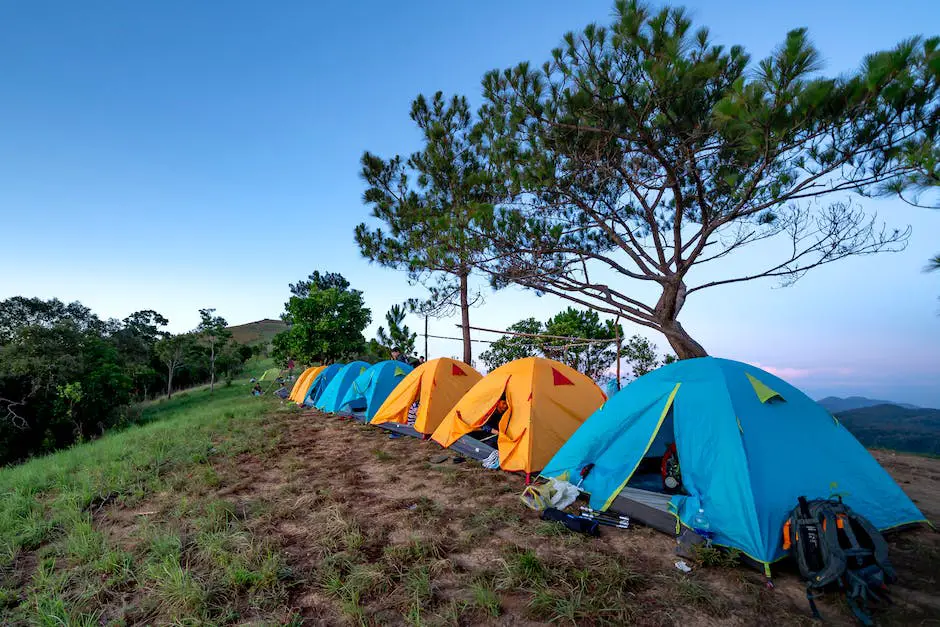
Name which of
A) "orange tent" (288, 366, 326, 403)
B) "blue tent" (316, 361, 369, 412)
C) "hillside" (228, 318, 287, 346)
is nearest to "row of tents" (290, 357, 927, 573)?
"blue tent" (316, 361, 369, 412)

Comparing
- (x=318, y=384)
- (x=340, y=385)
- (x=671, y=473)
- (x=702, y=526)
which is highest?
(x=340, y=385)

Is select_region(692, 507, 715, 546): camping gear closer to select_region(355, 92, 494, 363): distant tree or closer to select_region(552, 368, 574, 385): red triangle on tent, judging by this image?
select_region(552, 368, 574, 385): red triangle on tent

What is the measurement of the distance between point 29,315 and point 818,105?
44885mm

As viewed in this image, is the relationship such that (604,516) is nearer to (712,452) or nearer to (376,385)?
(712,452)

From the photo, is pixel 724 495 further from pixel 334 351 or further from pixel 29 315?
pixel 29 315

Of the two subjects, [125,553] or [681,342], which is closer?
[125,553]

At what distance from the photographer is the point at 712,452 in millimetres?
3912

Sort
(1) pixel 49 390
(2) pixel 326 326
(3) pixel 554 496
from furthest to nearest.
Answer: (2) pixel 326 326 < (1) pixel 49 390 < (3) pixel 554 496

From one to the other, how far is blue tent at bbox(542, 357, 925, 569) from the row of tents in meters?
0.01

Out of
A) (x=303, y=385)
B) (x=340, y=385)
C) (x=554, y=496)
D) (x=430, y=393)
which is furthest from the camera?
(x=303, y=385)

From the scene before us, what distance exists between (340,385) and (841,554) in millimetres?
11818

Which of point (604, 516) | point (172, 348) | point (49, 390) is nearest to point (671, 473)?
point (604, 516)

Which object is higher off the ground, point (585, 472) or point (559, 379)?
point (559, 379)

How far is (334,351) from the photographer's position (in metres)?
24.8
